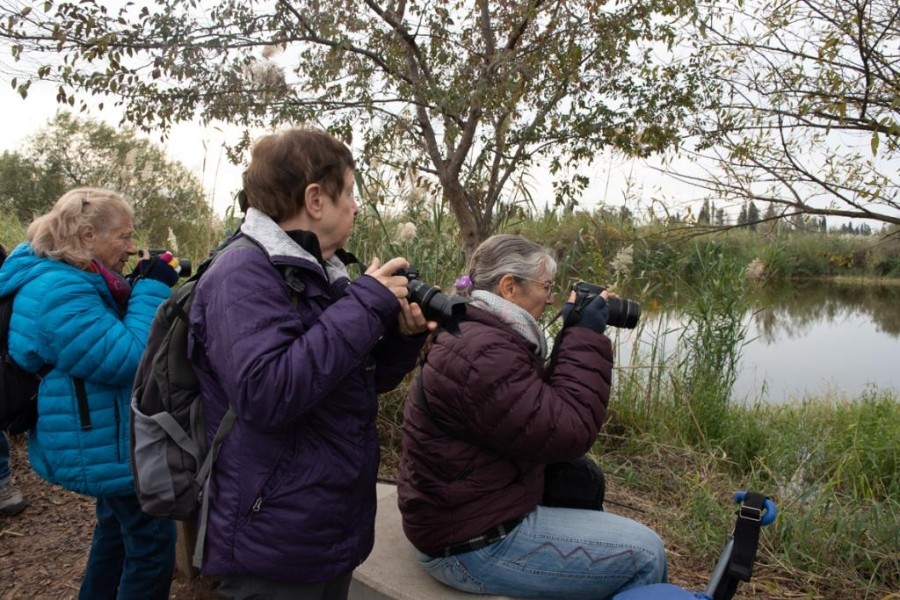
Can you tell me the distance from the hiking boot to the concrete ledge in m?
1.98

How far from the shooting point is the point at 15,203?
14.2 meters

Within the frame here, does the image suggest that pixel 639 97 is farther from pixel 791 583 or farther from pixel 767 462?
pixel 791 583

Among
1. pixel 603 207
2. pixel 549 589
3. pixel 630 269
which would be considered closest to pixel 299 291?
→ pixel 549 589

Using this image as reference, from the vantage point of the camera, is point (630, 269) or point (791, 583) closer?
point (791, 583)

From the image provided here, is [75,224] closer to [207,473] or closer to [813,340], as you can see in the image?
[207,473]

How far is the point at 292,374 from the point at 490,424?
0.68 m

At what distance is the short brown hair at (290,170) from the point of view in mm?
1502

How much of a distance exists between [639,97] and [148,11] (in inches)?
124

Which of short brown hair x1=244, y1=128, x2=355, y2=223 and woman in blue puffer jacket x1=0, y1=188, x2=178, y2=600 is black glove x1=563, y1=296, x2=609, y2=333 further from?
woman in blue puffer jacket x1=0, y1=188, x2=178, y2=600

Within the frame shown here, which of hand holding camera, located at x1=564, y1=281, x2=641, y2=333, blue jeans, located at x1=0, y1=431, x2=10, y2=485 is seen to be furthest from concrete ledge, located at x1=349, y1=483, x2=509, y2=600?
blue jeans, located at x1=0, y1=431, x2=10, y2=485

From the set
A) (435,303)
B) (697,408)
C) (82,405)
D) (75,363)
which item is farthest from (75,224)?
(697,408)

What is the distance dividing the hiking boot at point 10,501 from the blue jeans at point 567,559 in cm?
253

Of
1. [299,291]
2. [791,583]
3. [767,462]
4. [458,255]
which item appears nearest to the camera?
[299,291]

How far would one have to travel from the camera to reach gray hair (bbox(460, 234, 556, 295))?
2.10 meters
